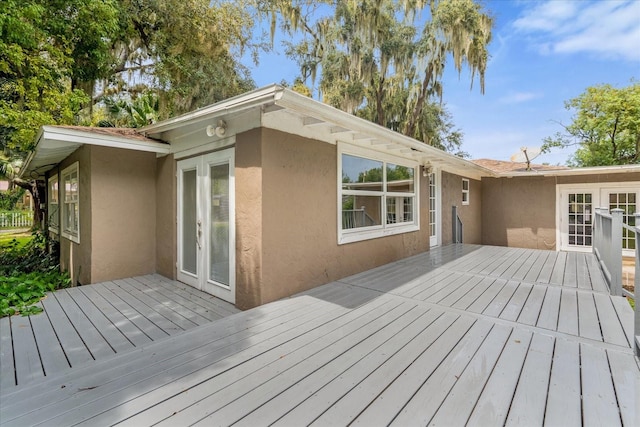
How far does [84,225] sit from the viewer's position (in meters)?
5.00

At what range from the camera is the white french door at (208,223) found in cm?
387

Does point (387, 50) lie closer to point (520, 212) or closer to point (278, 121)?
point (520, 212)

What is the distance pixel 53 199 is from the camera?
7926 mm

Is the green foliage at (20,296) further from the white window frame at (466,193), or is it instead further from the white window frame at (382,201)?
the white window frame at (466,193)

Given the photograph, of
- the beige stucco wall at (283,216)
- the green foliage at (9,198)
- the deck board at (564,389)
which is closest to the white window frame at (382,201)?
the beige stucco wall at (283,216)

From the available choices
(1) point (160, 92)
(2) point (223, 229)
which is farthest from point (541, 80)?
(1) point (160, 92)

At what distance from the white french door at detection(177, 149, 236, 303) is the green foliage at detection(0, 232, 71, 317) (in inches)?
71.4

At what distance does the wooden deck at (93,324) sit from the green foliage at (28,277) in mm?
188

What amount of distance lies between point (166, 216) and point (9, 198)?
22.3 m

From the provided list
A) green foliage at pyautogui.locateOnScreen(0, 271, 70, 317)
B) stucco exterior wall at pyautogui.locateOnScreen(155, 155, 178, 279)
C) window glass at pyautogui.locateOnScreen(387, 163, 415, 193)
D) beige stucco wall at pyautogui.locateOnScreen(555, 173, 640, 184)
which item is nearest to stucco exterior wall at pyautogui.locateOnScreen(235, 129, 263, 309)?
stucco exterior wall at pyautogui.locateOnScreen(155, 155, 178, 279)

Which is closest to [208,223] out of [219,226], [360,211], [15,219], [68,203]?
[219,226]

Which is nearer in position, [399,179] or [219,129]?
[219,129]

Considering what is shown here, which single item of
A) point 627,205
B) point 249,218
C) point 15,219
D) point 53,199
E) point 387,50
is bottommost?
point 15,219

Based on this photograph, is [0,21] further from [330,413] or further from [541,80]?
[541,80]
